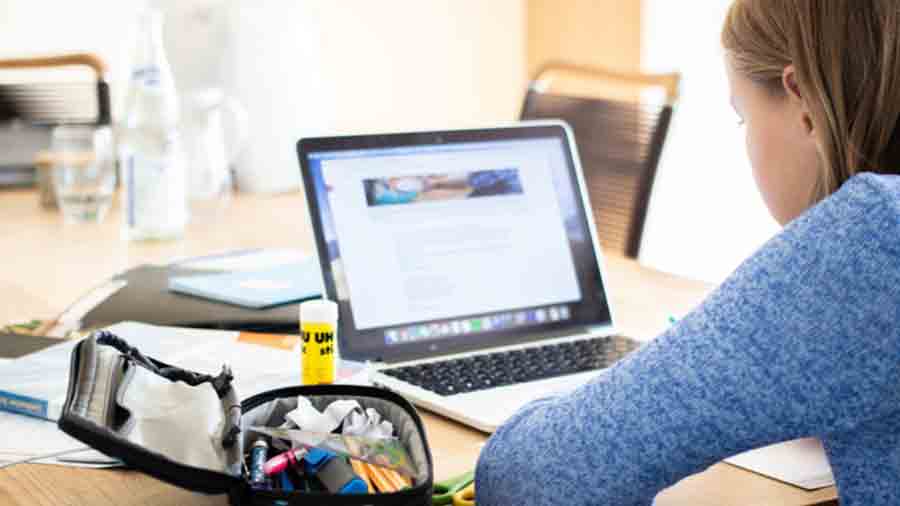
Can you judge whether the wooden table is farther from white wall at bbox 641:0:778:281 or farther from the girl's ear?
white wall at bbox 641:0:778:281

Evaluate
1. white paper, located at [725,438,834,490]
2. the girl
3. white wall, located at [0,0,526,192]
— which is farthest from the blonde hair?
white wall, located at [0,0,526,192]

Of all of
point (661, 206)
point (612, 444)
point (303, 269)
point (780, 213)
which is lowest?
point (661, 206)

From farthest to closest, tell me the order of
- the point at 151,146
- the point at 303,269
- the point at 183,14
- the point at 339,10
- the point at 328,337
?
the point at 339,10 < the point at 183,14 < the point at 151,146 < the point at 303,269 < the point at 328,337

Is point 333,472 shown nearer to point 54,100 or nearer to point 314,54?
point 314,54

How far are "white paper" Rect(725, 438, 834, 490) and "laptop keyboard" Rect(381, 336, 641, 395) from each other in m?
0.28

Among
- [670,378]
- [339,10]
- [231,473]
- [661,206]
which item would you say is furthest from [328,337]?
[339,10]

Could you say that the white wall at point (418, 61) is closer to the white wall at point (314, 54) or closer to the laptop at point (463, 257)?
the white wall at point (314, 54)

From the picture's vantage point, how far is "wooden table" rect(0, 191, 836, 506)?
103cm

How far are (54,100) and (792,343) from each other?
7.58ft

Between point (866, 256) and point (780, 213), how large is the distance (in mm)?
247

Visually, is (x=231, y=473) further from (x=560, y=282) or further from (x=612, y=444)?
(x=560, y=282)

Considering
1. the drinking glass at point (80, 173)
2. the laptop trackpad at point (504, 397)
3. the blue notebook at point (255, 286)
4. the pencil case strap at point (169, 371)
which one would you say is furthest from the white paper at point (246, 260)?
the pencil case strap at point (169, 371)

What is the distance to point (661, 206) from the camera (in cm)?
370

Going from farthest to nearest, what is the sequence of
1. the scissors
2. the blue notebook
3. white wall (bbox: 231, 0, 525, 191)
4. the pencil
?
1. white wall (bbox: 231, 0, 525, 191)
2. the blue notebook
3. the scissors
4. the pencil
